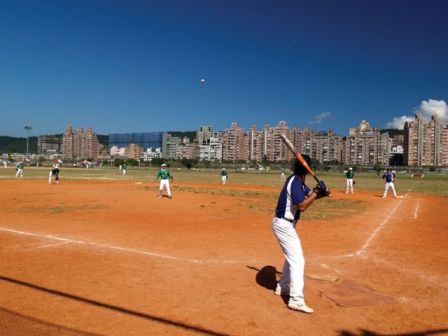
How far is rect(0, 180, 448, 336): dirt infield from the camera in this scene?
474cm

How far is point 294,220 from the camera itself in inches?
219

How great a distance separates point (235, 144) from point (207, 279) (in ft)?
569

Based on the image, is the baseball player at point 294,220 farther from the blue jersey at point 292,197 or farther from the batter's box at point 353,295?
the batter's box at point 353,295

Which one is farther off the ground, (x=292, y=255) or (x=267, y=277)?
(x=292, y=255)

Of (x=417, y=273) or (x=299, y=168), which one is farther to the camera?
(x=417, y=273)

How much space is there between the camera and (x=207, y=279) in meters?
6.54

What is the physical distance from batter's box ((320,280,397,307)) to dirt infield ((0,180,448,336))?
0.7 inches

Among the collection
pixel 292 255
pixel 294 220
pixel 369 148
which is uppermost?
pixel 369 148

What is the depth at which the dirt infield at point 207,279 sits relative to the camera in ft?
15.6

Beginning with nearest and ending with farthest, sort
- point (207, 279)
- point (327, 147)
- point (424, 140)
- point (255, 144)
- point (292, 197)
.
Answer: point (292, 197) → point (207, 279) → point (424, 140) → point (327, 147) → point (255, 144)

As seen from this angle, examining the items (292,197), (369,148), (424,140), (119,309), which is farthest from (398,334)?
(369,148)

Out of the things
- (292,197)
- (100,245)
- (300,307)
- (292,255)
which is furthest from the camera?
(100,245)

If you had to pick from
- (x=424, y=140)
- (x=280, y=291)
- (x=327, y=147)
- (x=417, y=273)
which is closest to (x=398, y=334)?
(x=280, y=291)

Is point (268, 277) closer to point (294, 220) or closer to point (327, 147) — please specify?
point (294, 220)
